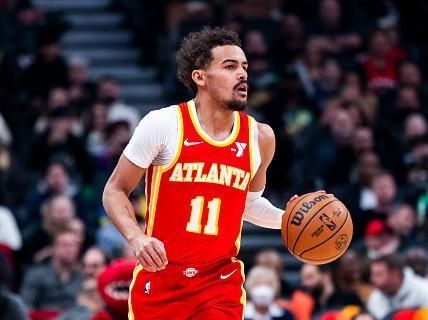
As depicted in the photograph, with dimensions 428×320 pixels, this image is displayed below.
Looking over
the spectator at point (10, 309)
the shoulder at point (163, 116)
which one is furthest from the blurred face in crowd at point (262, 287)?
the shoulder at point (163, 116)

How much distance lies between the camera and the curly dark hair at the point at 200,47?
6738mm

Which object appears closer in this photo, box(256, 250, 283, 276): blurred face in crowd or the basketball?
the basketball

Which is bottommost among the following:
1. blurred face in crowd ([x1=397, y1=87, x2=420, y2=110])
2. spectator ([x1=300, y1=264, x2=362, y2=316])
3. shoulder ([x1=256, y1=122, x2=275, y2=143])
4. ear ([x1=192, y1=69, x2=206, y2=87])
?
spectator ([x1=300, y1=264, x2=362, y2=316])

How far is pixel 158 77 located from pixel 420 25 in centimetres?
367

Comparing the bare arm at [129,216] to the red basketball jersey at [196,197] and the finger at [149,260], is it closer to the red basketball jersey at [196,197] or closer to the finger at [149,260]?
the finger at [149,260]

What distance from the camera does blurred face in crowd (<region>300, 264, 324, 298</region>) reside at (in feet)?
37.1

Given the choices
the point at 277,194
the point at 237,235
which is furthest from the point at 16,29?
the point at 237,235

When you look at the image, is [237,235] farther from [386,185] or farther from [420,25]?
[420,25]

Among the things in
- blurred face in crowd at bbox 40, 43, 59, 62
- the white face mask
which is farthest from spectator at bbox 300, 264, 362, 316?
blurred face in crowd at bbox 40, 43, 59, 62

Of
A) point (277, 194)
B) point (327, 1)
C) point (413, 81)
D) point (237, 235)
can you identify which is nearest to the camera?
point (237, 235)

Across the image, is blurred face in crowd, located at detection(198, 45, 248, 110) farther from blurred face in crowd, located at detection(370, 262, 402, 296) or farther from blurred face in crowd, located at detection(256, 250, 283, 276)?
blurred face in crowd, located at detection(256, 250, 283, 276)

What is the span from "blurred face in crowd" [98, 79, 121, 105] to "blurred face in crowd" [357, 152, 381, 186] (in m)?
3.12

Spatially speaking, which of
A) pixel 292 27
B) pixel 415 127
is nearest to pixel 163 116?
pixel 415 127

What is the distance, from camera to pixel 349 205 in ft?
41.9
